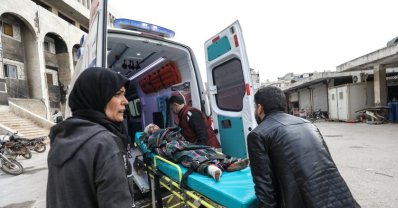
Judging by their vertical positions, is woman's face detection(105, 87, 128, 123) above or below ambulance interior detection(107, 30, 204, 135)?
below

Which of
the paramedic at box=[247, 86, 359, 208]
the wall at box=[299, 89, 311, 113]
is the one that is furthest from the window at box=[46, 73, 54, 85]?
the paramedic at box=[247, 86, 359, 208]

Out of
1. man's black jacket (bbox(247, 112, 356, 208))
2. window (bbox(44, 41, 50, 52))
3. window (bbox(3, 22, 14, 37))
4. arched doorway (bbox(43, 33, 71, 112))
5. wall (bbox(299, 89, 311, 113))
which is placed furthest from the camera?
wall (bbox(299, 89, 311, 113))

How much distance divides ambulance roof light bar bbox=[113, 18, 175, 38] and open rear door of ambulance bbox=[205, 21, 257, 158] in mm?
758

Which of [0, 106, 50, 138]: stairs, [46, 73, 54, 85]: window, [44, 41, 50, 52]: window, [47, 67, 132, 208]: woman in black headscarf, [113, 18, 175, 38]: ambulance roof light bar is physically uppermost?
[44, 41, 50, 52]: window

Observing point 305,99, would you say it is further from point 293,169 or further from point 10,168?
point 293,169

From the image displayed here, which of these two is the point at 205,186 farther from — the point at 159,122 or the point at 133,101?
the point at 133,101

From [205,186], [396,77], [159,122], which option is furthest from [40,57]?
[396,77]

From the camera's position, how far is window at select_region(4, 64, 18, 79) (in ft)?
62.4

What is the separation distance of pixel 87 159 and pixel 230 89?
293 centimetres

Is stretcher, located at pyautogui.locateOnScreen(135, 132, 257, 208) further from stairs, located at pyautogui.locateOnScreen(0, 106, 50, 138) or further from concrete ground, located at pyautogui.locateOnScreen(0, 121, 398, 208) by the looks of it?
stairs, located at pyautogui.locateOnScreen(0, 106, 50, 138)

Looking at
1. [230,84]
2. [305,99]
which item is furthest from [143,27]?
[305,99]

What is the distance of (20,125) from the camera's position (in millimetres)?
15195

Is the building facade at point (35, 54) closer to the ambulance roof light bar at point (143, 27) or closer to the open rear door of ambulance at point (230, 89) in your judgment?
the ambulance roof light bar at point (143, 27)

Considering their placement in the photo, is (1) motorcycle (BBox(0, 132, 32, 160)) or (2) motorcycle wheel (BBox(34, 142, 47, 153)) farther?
(2) motorcycle wheel (BBox(34, 142, 47, 153))
